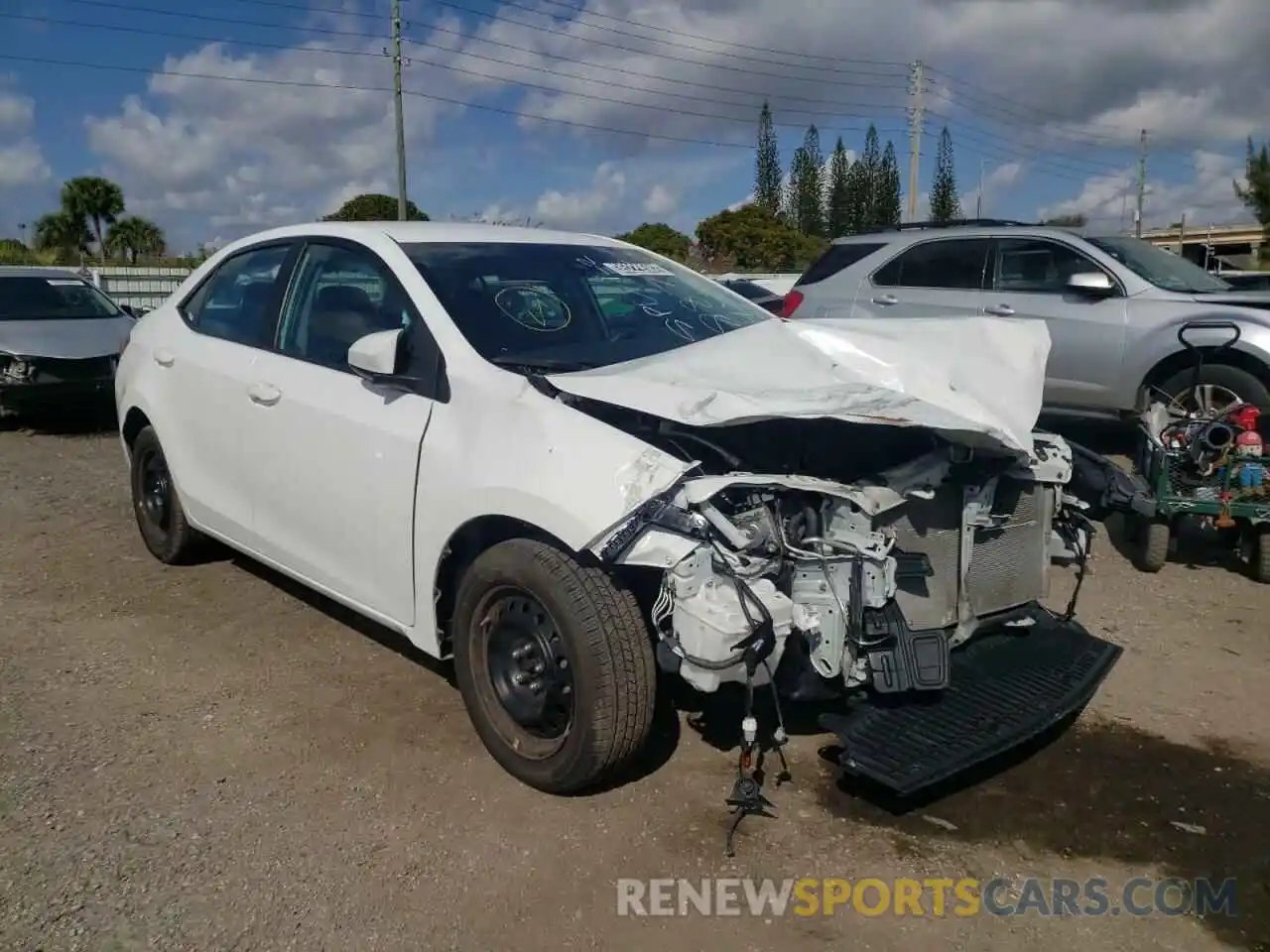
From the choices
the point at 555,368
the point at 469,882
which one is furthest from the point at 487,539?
the point at 469,882

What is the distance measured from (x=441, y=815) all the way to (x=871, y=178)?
58.5 metres

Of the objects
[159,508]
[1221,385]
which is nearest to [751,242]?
[1221,385]

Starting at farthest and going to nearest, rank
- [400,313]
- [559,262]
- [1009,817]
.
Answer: [559,262], [400,313], [1009,817]

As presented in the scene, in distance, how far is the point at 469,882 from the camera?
305 cm

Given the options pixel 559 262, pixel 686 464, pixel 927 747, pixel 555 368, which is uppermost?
pixel 559 262

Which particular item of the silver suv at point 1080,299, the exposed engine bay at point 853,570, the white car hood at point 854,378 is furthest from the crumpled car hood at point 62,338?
the exposed engine bay at point 853,570

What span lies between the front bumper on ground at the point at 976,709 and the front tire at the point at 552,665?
686 millimetres

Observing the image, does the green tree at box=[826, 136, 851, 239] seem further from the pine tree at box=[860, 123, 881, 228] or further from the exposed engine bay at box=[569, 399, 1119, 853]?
the exposed engine bay at box=[569, 399, 1119, 853]

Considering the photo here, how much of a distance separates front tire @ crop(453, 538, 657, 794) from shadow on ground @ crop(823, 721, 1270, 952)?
817 mm

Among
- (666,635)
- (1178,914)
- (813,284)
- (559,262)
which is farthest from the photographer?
(813,284)

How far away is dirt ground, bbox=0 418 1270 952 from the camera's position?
2875 mm

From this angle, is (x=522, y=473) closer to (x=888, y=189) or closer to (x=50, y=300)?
(x=50, y=300)

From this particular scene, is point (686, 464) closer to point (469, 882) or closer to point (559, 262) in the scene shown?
point (469, 882)

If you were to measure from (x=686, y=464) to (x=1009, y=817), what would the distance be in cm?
156
